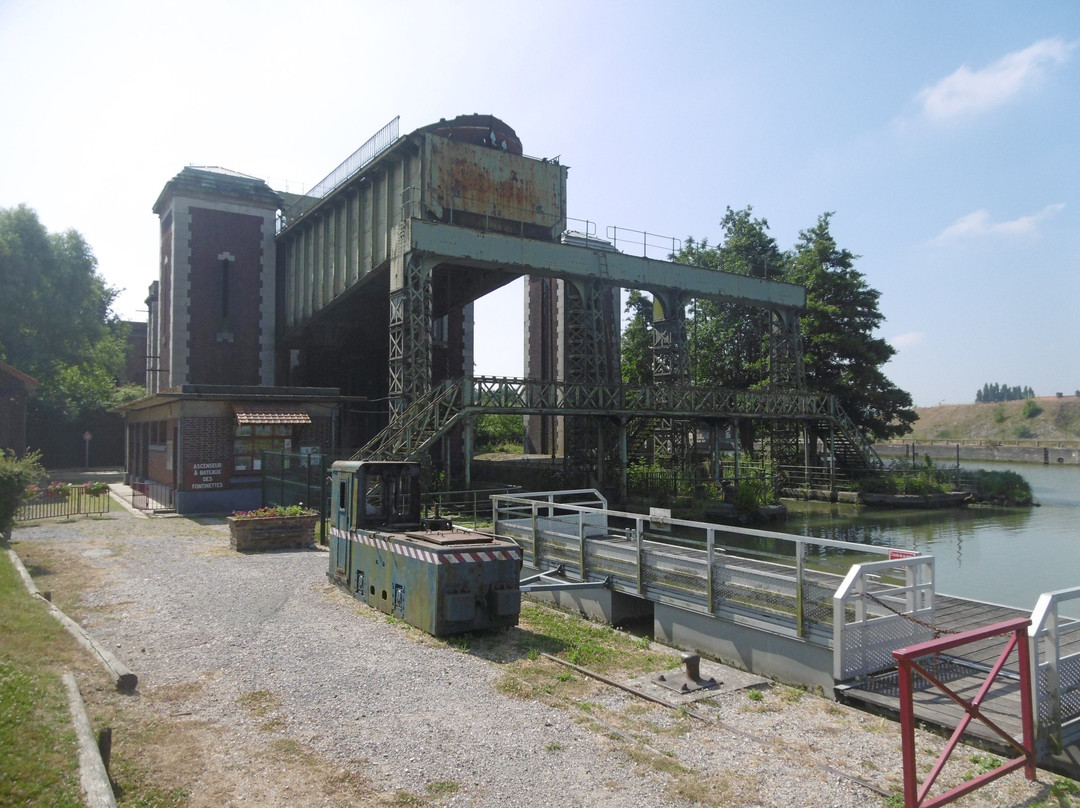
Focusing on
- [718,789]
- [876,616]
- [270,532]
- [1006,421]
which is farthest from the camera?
[1006,421]

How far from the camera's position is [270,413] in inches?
942

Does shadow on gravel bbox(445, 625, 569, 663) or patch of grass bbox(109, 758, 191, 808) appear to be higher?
patch of grass bbox(109, 758, 191, 808)

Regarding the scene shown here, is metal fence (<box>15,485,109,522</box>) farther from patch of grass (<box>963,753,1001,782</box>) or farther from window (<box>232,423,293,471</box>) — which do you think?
patch of grass (<box>963,753,1001,782</box>)

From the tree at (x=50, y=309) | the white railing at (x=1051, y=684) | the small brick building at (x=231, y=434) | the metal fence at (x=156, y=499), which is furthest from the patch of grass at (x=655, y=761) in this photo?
the tree at (x=50, y=309)

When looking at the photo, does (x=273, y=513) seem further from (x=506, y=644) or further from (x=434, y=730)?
(x=434, y=730)

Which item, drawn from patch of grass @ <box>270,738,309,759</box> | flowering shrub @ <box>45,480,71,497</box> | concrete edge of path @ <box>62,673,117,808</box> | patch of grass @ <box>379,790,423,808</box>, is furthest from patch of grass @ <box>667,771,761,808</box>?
flowering shrub @ <box>45,480,71,497</box>

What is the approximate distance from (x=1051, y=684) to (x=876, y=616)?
7.27 ft

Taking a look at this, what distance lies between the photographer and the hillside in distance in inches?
4592

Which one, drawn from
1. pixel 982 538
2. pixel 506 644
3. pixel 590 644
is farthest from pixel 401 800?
pixel 982 538

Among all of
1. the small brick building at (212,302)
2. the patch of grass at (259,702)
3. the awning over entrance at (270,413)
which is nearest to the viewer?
the patch of grass at (259,702)

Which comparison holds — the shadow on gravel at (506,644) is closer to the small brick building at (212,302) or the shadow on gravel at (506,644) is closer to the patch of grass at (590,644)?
the patch of grass at (590,644)

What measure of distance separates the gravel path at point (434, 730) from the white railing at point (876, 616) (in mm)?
558

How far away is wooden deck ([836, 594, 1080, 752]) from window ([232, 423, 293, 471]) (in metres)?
20.2

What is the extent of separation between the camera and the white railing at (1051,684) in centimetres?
589
